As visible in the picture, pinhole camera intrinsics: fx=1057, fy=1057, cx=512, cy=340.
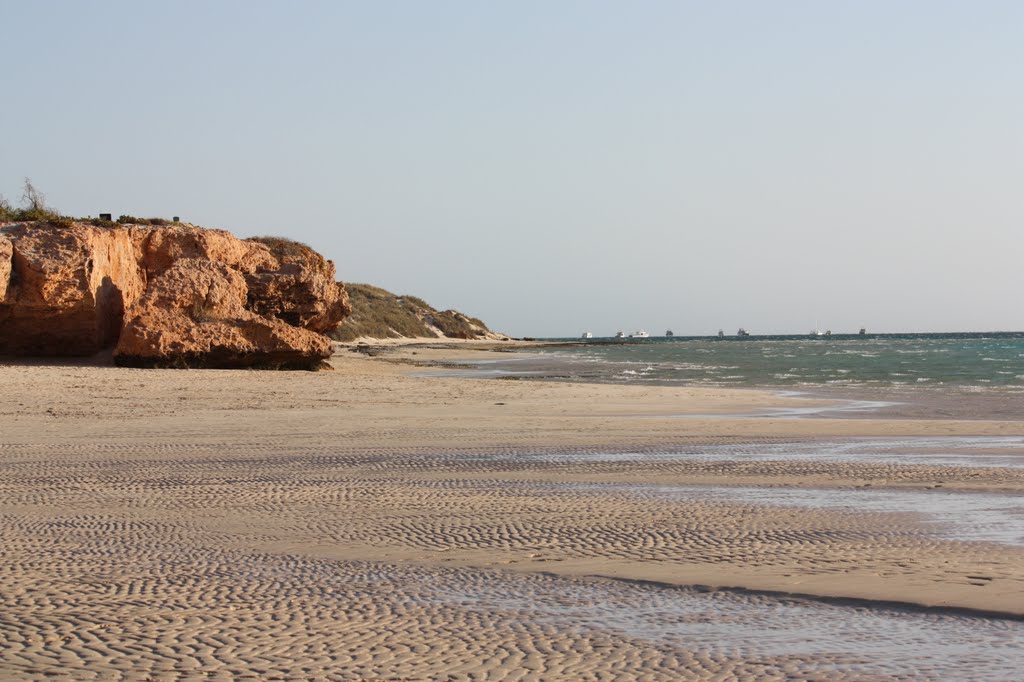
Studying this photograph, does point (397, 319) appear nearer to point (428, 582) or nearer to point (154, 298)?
point (154, 298)

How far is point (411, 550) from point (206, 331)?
2094 centimetres

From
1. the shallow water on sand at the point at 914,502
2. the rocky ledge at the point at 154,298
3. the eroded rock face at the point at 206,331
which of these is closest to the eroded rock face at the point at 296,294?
the rocky ledge at the point at 154,298

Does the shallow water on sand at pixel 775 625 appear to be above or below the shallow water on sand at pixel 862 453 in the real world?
below

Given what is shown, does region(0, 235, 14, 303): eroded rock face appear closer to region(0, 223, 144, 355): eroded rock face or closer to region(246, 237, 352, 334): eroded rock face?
region(0, 223, 144, 355): eroded rock face

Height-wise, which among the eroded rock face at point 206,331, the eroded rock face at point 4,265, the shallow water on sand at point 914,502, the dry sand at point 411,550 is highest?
the eroded rock face at point 4,265

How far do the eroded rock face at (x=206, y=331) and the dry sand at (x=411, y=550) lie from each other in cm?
1059

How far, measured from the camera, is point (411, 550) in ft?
22.8

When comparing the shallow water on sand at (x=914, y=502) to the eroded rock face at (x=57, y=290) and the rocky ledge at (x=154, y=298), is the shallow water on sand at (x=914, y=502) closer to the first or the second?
the rocky ledge at (x=154, y=298)

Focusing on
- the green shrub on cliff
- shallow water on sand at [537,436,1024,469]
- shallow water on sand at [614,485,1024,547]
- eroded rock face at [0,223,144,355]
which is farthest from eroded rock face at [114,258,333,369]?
the green shrub on cliff

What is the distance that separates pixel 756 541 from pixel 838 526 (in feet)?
3.11

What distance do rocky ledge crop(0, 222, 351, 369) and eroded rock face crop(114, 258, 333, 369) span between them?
0.08ft

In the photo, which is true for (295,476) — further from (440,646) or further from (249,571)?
(440,646)

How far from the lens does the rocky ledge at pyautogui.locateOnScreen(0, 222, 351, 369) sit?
25344mm

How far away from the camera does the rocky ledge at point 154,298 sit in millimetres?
25344
